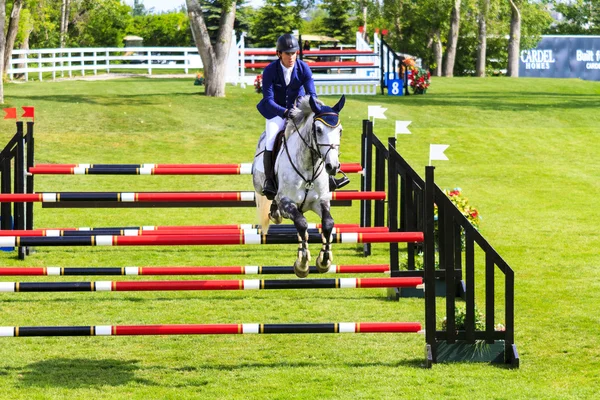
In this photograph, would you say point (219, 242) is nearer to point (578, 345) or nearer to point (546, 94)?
point (578, 345)

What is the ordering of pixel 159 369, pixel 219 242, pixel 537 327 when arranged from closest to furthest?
1. pixel 219 242
2. pixel 159 369
3. pixel 537 327

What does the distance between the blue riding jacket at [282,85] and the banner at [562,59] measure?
183 ft

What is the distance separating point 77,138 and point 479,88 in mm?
20104

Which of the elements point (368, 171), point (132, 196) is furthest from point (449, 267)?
point (368, 171)

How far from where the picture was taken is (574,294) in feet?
37.0

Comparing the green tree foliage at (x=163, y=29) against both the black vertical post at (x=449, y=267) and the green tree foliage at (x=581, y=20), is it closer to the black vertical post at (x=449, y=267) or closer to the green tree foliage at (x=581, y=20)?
the green tree foliage at (x=581, y=20)

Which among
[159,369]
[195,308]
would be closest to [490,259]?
[159,369]

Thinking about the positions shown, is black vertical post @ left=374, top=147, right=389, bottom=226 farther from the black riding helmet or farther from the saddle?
the black riding helmet

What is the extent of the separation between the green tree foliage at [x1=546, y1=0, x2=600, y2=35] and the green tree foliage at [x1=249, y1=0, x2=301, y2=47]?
2563cm

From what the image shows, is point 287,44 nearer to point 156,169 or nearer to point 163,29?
point 156,169

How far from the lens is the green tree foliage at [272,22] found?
62500 millimetres

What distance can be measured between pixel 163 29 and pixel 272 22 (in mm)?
13468

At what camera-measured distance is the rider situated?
8648 millimetres

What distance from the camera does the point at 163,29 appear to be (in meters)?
73.4
